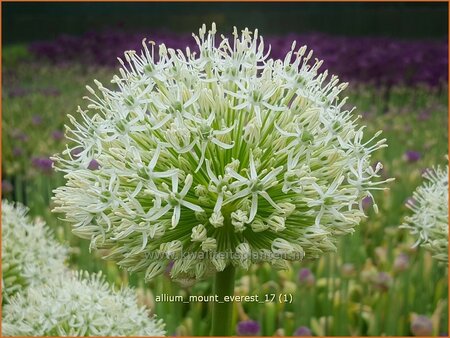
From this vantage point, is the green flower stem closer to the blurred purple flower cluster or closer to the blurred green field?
the blurred green field

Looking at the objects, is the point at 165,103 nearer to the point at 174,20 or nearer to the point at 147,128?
the point at 147,128

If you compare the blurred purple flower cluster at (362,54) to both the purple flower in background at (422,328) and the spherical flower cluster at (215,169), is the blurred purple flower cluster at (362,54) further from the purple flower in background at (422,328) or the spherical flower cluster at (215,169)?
the spherical flower cluster at (215,169)

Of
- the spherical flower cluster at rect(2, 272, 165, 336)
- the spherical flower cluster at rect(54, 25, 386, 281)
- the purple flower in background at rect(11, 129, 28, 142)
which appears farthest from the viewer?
the purple flower in background at rect(11, 129, 28, 142)

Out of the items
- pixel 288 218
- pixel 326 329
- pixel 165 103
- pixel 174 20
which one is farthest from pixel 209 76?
pixel 326 329

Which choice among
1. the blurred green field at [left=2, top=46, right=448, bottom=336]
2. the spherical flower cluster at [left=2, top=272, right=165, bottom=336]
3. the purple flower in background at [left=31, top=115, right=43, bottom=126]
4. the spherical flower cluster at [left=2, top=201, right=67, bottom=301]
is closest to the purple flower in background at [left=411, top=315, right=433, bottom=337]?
the blurred green field at [left=2, top=46, right=448, bottom=336]

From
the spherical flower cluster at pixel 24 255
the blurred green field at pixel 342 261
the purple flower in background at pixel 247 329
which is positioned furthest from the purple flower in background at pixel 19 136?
the purple flower in background at pixel 247 329

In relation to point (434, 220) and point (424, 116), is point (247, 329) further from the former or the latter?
point (424, 116)
